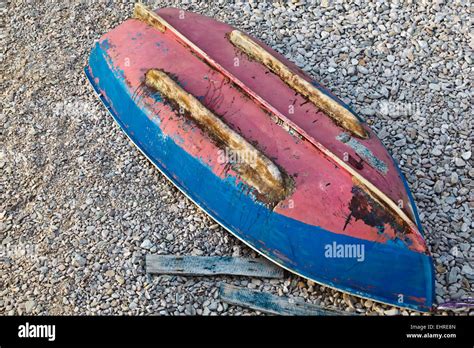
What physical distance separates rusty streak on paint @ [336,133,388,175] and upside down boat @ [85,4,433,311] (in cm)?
1

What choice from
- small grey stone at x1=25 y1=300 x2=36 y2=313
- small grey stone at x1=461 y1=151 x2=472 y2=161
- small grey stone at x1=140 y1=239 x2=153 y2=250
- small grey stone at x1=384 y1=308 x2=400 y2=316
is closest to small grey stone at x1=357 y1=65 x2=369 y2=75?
small grey stone at x1=461 y1=151 x2=472 y2=161

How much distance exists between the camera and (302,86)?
251 inches

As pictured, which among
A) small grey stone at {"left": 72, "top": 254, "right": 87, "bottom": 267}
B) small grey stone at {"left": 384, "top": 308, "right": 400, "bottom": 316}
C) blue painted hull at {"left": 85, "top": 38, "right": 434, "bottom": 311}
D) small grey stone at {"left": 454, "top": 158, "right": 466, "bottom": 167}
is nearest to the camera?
blue painted hull at {"left": 85, "top": 38, "right": 434, "bottom": 311}

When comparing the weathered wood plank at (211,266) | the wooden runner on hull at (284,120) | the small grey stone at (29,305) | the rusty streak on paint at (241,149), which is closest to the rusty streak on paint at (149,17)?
the wooden runner on hull at (284,120)

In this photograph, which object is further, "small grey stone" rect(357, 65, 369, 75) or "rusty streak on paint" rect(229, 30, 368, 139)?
"small grey stone" rect(357, 65, 369, 75)

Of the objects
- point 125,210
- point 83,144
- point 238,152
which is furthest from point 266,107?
point 83,144

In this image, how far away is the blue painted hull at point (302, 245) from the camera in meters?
5.22

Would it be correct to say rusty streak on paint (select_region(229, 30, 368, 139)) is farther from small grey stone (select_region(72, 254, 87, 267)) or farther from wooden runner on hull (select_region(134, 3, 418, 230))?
small grey stone (select_region(72, 254, 87, 267))

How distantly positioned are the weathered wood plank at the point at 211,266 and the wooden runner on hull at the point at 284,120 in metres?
1.19

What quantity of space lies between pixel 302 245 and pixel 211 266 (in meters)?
0.98

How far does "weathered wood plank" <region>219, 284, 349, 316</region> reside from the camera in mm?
5487

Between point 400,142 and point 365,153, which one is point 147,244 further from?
point 400,142

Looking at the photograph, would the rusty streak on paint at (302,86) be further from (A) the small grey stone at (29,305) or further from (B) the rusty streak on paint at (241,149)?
(A) the small grey stone at (29,305)
